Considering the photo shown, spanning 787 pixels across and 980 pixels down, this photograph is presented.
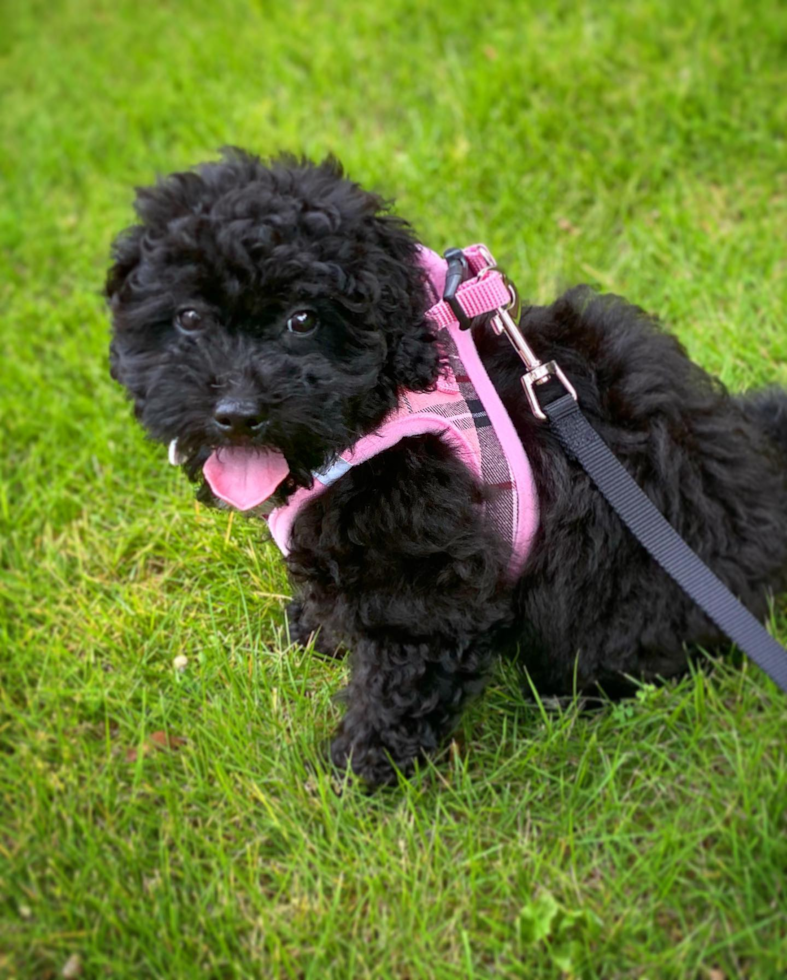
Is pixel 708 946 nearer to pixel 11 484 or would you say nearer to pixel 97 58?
pixel 11 484

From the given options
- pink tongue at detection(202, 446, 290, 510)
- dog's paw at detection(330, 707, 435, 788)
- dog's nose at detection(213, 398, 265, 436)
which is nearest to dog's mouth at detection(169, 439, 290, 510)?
pink tongue at detection(202, 446, 290, 510)

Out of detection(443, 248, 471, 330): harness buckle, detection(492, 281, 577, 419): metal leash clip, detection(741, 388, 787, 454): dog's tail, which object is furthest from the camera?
detection(741, 388, 787, 454): dog's tail

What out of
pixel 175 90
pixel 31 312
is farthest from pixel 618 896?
pixel 175 90

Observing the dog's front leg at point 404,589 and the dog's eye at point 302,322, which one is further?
the dog's front leg at point 404,589

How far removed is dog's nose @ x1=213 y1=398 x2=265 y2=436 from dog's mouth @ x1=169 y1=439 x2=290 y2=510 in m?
0.12

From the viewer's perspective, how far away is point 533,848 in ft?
8.00

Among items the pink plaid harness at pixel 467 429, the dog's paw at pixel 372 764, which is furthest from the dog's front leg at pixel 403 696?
the pink plaid harness at pixel 467 429

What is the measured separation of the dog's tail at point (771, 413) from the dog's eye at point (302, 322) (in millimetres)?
1546

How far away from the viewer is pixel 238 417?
2.04 meters

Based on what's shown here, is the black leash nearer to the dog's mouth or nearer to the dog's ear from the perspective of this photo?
the dog's mouth

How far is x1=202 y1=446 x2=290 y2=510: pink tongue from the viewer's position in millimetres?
2230

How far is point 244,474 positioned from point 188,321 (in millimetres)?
424

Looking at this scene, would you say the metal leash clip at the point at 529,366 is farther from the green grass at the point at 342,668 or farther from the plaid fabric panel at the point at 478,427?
the green grass at the point at 342,668

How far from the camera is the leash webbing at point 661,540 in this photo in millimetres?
2182
